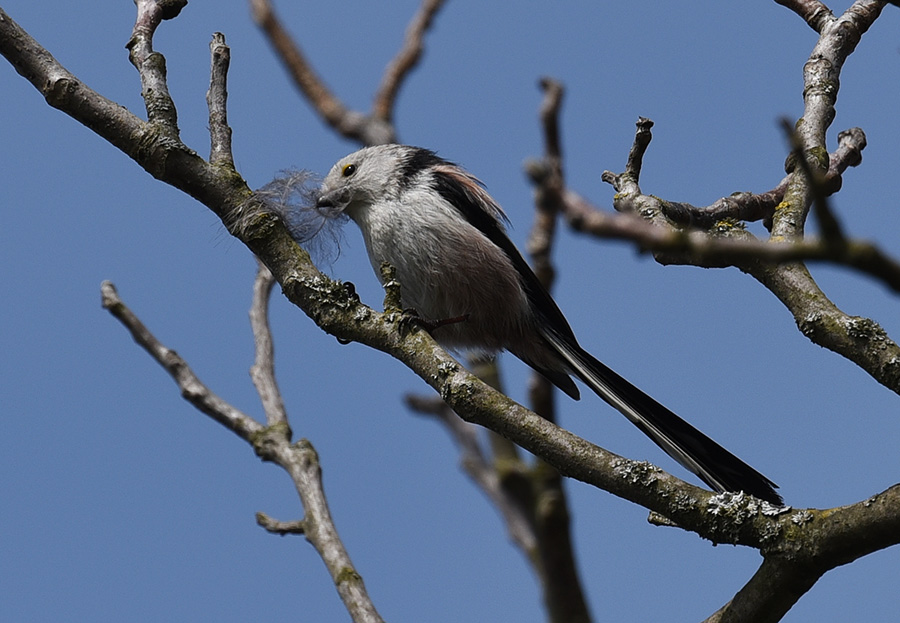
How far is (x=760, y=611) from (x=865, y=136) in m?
2.12

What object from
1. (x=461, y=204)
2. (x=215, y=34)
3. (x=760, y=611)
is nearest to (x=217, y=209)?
(x=215, y=34)

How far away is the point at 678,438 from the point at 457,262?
1.21 metres

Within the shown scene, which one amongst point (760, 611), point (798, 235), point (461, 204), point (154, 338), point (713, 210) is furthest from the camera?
point (461, 204)

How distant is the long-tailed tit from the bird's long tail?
0.05 ft

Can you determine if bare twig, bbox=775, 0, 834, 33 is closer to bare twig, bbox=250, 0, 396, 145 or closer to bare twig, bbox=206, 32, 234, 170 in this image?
bare twig, bbox=250, 0, 396, 145

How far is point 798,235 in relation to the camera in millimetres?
2820

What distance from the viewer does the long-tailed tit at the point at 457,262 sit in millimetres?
3676

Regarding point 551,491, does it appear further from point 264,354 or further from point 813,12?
point 813,12

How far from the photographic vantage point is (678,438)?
2906 mm

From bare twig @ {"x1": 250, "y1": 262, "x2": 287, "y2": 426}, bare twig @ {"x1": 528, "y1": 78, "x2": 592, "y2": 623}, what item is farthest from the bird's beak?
bare twig @ {"x1": 528, "y1": 78, "x2": 592, "y2": 623}

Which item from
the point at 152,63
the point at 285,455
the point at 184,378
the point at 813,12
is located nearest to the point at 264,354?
the point at 184,378

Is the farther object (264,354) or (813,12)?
(264,354)

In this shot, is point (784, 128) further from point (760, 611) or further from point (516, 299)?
point (516, 299)

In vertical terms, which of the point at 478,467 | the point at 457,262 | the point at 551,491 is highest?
the point at 457,262
